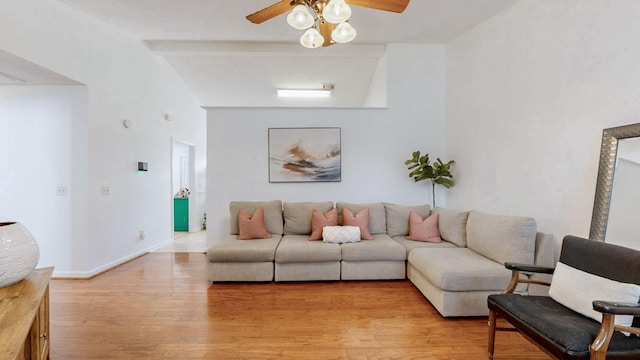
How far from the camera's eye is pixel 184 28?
11.9 feet

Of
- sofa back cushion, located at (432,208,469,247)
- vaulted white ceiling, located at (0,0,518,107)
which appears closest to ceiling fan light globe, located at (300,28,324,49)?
vaulted white ceiling, located at (0,0,518,107)

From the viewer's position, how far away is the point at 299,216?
3721 mm

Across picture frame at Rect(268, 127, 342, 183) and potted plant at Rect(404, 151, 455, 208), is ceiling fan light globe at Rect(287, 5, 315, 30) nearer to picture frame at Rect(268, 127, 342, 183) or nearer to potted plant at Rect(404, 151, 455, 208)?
picture frame at Rect(268, 127, 342, 183)

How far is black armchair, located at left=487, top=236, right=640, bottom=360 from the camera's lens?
1.34 m

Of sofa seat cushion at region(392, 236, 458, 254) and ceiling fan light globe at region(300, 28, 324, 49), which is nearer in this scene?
ceiling fan light globe at region(300, 28, 324, 49)

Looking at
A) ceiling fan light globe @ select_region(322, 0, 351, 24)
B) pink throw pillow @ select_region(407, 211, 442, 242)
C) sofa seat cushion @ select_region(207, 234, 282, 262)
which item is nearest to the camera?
ceiling fan light globe @ select_region(322, 0, 351, 24)

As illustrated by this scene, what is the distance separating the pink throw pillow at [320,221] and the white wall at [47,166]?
2.81m

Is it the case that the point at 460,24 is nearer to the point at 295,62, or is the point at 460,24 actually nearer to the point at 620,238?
the point at 295,62

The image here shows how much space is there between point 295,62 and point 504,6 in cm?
300

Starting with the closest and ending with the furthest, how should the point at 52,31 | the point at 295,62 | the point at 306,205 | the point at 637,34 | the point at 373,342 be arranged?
the point at 637,34, the point at 373,342, the point at 52,31, the point at 306,205, the point at 295,62

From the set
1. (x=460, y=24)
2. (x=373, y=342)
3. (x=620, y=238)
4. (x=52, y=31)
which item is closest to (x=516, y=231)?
(x=620, y=238)

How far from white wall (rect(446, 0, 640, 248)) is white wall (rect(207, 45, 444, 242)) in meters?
0.59

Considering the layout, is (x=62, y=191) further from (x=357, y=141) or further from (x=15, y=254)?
(x=357, y=141)

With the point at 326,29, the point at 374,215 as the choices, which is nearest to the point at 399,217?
the point at 374,215
